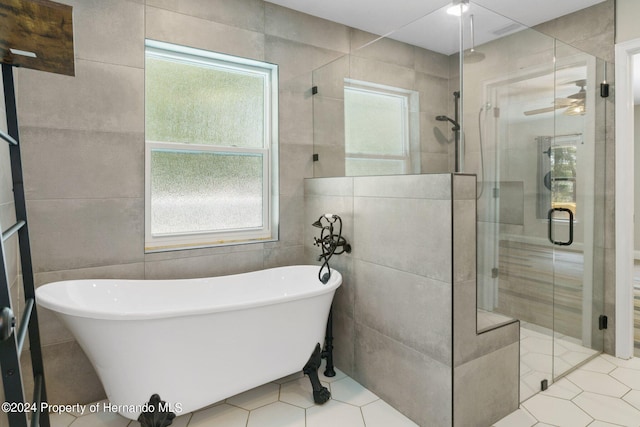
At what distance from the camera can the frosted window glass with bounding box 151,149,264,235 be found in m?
2.46

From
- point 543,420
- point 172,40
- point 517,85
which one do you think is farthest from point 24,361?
point 517,85

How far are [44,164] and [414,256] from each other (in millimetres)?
2077

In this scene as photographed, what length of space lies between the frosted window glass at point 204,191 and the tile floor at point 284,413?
1.12 metres

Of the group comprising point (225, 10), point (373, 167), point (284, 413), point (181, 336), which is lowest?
point (284, 413)

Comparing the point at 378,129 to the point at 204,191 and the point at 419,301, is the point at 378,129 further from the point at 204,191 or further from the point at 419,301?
the point at 204,191

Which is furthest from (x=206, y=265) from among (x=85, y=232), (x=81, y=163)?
(x=81, y=163)

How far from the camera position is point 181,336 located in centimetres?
167

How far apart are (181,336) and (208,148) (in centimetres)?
138

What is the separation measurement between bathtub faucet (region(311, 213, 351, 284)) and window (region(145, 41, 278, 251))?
49 cm

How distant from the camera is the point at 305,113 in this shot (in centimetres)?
288

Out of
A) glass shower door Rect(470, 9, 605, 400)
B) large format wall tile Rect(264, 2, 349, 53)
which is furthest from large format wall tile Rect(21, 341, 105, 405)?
large format wall tile Rect(264, 2, 349, 53)

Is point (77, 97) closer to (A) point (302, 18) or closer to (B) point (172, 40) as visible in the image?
(B) point (172, 40)

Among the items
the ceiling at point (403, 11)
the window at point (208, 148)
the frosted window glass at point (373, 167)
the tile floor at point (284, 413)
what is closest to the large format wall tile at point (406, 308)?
the tile floor at point (284, 413)

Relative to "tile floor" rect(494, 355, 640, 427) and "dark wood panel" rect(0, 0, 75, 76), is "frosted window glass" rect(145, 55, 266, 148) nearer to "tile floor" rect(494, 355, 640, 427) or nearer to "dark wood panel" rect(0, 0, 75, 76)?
"dark wood panel" rect(0, 0, 75, 76)
